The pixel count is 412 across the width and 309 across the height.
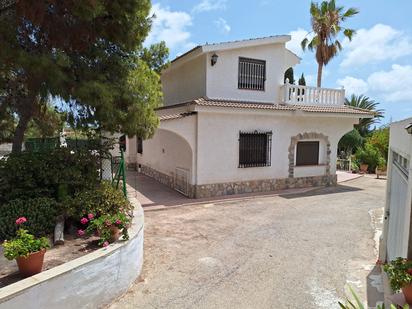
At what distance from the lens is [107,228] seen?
5547mm

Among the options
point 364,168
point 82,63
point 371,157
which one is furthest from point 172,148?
point 371,157

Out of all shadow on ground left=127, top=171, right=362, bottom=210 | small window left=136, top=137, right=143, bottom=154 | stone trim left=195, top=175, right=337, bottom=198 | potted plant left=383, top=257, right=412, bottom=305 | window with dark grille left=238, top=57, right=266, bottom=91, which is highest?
window with dark grille left=238, top=57, right=266, bottom=91

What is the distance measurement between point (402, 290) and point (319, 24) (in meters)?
23.3

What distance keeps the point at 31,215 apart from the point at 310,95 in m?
13.7

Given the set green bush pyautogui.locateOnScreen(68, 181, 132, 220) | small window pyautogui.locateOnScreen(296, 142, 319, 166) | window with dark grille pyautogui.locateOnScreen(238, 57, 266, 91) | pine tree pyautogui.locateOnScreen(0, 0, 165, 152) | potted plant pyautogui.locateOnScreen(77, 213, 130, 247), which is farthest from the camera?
small window pyautogui.locateOnScreen(296, 142, 319, 166)

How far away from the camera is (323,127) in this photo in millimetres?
15602

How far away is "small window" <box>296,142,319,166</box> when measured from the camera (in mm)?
15336

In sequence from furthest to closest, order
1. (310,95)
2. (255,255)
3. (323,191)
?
(310,95) → (323,191) → (255,255)

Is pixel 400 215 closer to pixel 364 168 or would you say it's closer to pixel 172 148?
pixel 172 148

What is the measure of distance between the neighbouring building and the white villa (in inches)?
287

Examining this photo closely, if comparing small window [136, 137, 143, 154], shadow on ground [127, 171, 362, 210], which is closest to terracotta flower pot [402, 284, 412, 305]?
shadow on ground [127, 171, 362, 210]

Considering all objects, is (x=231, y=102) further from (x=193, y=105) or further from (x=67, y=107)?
(x=67, y=107)

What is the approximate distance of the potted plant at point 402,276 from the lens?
3466 millimetres

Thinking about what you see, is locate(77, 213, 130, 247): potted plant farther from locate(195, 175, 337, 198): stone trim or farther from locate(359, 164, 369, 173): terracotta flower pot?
locate(359, 164, 369, 173): terracotta flower pot
